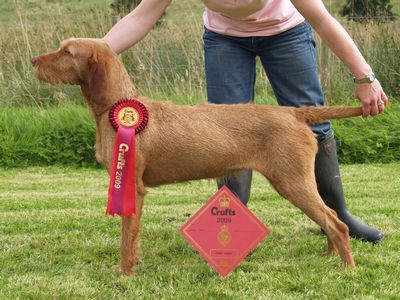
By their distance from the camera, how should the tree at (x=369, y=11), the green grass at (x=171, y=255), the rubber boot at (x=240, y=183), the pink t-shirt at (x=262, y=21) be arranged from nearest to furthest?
the green grass at (x=171, y=255), the pink t-shirt at (x=262, y=21), the rubber boot at (x=240, y=183), the tree at (x=369, y=11)

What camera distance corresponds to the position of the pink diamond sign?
4004 millimetres

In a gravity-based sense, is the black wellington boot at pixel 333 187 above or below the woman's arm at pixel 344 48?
below

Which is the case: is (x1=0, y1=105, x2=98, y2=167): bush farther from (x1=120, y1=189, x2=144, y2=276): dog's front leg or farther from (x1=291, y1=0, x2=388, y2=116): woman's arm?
(x1=291, y1=0, x2=388, y2=116): woman's arm

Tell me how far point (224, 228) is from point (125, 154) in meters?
0.76

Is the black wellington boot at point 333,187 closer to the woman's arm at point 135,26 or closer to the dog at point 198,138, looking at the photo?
the dog at point 198,138

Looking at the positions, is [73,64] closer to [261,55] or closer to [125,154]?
[125,154]

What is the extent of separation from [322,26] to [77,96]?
6.93 metres

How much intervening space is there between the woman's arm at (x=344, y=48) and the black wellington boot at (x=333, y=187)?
2.52 feet

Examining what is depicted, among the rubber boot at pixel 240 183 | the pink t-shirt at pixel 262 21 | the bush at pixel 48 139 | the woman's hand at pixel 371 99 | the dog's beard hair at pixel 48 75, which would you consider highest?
the pink t-shirt at pixel 262 21

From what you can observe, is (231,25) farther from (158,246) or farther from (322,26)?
(158,246)

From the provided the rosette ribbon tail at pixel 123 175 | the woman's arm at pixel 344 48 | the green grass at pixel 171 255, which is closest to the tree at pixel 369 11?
the green grass at pixel 171 255

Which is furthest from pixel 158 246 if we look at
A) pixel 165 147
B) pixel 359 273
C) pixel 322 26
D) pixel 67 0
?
pixel 67 0

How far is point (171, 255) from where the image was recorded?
4.57 metres

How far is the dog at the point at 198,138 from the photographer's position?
396 cm
